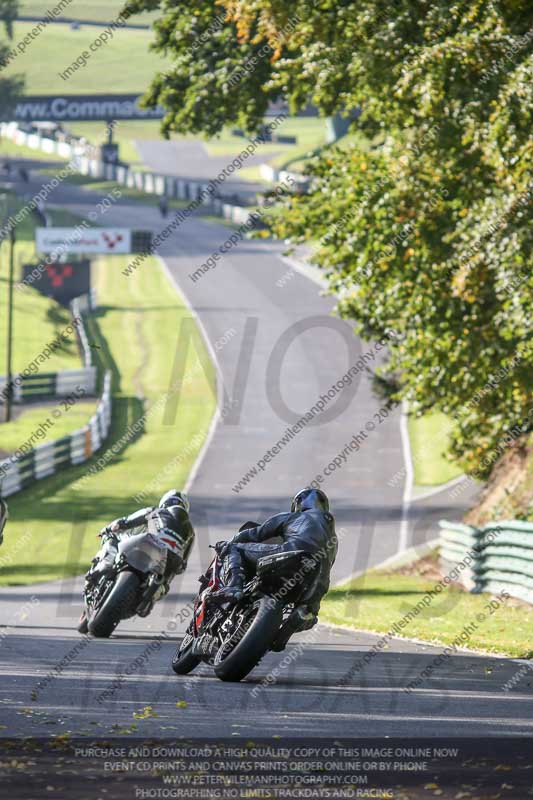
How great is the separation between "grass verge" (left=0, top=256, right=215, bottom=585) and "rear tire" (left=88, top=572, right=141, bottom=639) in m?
9.87

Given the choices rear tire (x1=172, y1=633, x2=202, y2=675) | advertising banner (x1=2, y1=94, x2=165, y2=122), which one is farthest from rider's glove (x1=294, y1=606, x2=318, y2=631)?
advertising banner (x1=2, y1=94, x2=165, y2=122)

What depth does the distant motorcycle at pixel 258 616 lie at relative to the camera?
9172mm

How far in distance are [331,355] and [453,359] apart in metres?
29.0

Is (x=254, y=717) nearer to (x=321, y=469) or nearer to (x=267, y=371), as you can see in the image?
(x=321, y=469)

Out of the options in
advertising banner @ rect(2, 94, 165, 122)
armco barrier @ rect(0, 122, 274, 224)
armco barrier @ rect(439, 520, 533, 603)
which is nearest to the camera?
armco barrier @ rect(439, 520, 533, 603)

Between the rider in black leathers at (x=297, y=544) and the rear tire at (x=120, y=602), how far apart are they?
1953 millimetres

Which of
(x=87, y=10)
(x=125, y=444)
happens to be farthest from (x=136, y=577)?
(x=87, y=10)

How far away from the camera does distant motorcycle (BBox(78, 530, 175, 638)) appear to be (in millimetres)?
11844

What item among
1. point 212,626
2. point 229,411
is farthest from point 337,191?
point 229,411

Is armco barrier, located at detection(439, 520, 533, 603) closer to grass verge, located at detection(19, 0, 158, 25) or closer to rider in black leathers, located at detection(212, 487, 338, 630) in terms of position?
rider in black leathers, located at detection(212, 487, 338, 630)

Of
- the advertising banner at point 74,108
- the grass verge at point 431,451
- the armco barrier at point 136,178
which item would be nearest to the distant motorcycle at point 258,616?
the grass verge at point 431,451

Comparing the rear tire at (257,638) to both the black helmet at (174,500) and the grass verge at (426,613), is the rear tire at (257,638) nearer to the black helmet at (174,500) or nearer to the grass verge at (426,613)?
the black helmet at (174,500)

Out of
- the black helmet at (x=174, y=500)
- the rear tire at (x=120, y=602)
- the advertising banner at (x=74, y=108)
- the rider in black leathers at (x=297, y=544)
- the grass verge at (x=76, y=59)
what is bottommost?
the grass verge at (x=76, y=59)

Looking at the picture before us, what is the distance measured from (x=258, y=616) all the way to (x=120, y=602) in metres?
3.03
